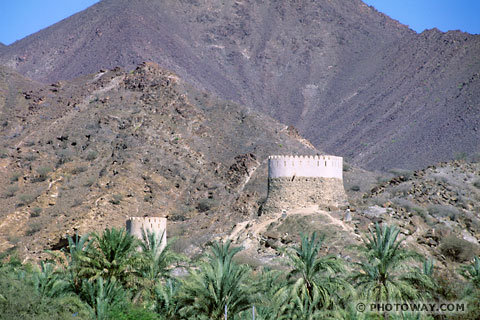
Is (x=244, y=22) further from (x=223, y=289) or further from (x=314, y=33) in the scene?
(x=223, y=289)

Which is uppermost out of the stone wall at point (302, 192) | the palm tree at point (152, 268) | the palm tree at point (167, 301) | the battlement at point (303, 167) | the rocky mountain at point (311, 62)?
the rocky mountain at point (311, 62)

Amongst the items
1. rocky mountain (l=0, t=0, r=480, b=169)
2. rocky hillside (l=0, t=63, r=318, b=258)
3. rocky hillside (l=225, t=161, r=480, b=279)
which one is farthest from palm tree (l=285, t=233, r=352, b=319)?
rocky mountain (l=0, t=0, r=480, b=169)

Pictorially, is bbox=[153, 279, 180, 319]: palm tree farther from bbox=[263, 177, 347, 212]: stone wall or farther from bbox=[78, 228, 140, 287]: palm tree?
bbox=[263, 177, 347, 212]: stone wall

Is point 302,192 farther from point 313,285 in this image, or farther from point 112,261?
point 313,285

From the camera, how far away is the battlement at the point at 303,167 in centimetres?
3719

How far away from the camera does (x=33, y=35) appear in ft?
466

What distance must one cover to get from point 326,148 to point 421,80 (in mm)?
18245

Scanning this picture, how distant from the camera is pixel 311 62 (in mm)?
145125

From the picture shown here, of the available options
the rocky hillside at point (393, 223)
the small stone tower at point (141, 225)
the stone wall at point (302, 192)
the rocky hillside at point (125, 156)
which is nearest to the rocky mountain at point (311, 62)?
the rocky hillside at point (125, 156)

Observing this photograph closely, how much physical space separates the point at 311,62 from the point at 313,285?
12330 cm

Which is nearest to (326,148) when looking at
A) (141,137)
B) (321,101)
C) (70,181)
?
(321,101)

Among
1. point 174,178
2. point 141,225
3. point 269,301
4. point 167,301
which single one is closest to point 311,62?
point 174,178

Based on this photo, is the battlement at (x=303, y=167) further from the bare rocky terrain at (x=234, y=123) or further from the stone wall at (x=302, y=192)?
the bare rocky terrain at (x=234, y=123)

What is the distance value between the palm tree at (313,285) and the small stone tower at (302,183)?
11.8m
